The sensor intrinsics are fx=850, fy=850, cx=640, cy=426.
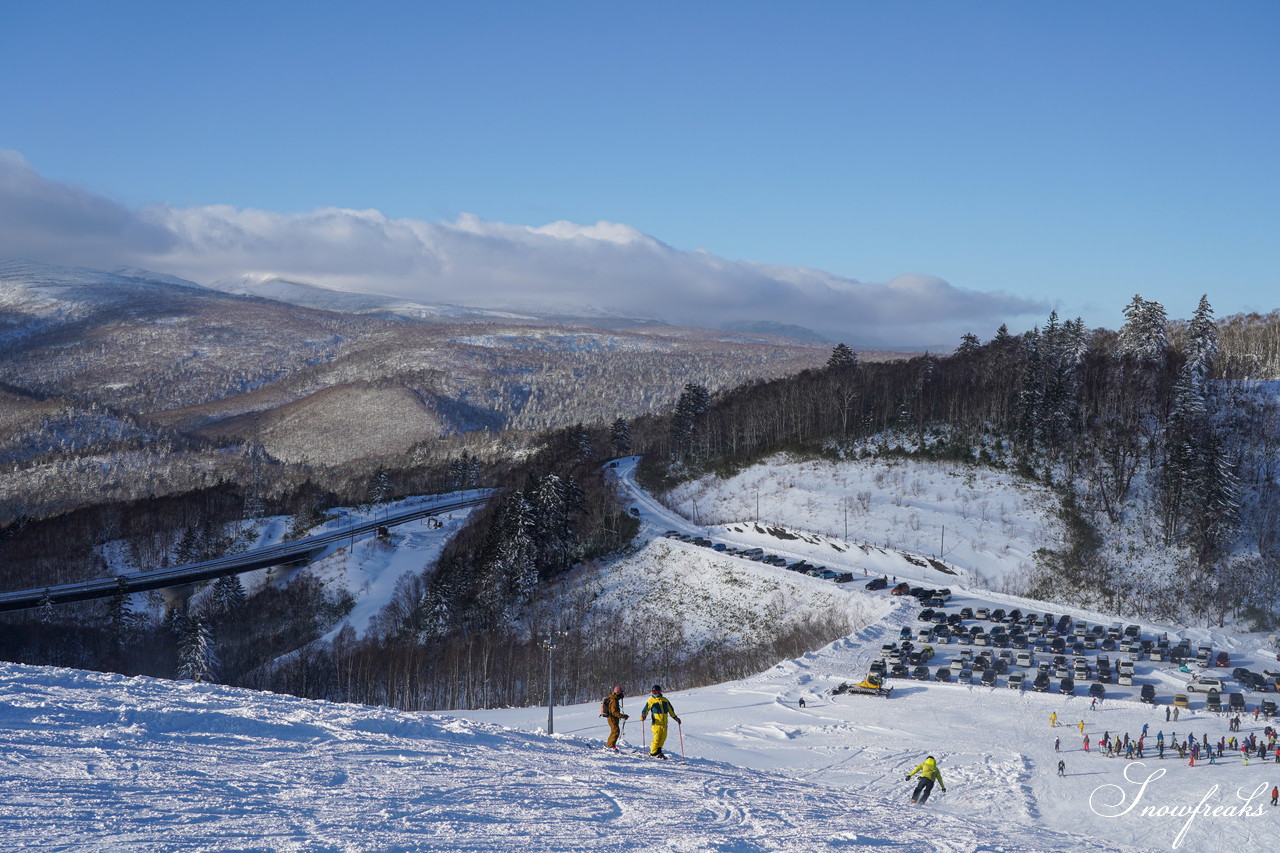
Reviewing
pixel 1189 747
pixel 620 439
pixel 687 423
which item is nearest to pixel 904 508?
pixel 687 423

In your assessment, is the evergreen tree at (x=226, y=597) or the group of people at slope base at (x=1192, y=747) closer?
the group of people at slope base at (x=1192, y=747)

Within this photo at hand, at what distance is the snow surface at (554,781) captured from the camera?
427 inches

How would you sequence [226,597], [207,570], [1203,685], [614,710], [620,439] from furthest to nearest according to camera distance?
1. [620,439]
2. [207,570]
3. [226,597]
4. [1203,685]
5. [614,710]

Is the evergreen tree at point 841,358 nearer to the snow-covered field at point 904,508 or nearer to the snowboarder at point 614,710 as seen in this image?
the snow-covered field at point 904,508

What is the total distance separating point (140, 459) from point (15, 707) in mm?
184055

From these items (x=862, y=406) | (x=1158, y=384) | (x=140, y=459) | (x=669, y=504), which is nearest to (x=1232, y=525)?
(x=1158, y=384)

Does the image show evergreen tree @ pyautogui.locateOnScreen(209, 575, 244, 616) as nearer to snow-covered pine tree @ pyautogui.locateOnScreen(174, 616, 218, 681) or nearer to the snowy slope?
snow-covered pine tree @ pyautogui.locateOnScreen(174, 616, 218, 681)

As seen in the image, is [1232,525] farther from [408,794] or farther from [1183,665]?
[408,794]

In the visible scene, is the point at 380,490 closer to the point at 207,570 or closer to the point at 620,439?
the point at 207,570

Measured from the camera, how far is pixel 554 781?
14.4 m

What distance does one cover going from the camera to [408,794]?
1260cm

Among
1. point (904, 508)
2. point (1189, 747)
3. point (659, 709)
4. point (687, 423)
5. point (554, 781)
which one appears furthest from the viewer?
point (687, 423)

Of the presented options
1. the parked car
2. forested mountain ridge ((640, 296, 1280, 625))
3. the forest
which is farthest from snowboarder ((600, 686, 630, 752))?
forested mountain ridge ((640, 296, 1280, 625))

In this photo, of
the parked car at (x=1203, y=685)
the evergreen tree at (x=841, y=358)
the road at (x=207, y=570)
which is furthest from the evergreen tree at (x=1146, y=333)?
the road at (x=207, y=570)
